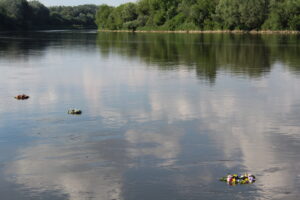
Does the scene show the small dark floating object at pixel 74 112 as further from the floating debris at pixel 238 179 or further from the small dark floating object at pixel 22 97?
the floating debris at pixel 238 179

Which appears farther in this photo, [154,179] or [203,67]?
[203,67]

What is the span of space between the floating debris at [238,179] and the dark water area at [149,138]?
0.54 feet

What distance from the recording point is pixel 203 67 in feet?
146

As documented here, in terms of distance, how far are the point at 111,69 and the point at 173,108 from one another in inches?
801

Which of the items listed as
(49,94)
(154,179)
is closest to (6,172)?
(154,179)

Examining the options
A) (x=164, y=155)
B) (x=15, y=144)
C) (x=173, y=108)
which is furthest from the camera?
(x=173, y=108)

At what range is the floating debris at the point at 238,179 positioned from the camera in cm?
1384

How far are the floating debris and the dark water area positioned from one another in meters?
0.17

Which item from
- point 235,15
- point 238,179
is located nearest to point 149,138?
point 238,179

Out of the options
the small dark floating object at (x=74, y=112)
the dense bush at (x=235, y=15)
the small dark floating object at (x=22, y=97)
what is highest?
the dense bush at (x=235, y=15)

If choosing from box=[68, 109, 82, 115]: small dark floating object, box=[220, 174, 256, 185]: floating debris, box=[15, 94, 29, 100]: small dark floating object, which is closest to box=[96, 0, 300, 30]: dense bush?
box=[15, 94, 29, 100]: small dark floating object

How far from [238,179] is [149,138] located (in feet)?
17.5

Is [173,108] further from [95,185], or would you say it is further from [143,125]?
[95,185]

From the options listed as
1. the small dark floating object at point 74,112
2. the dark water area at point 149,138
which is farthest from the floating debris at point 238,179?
the small dark floating object at point 74,112
